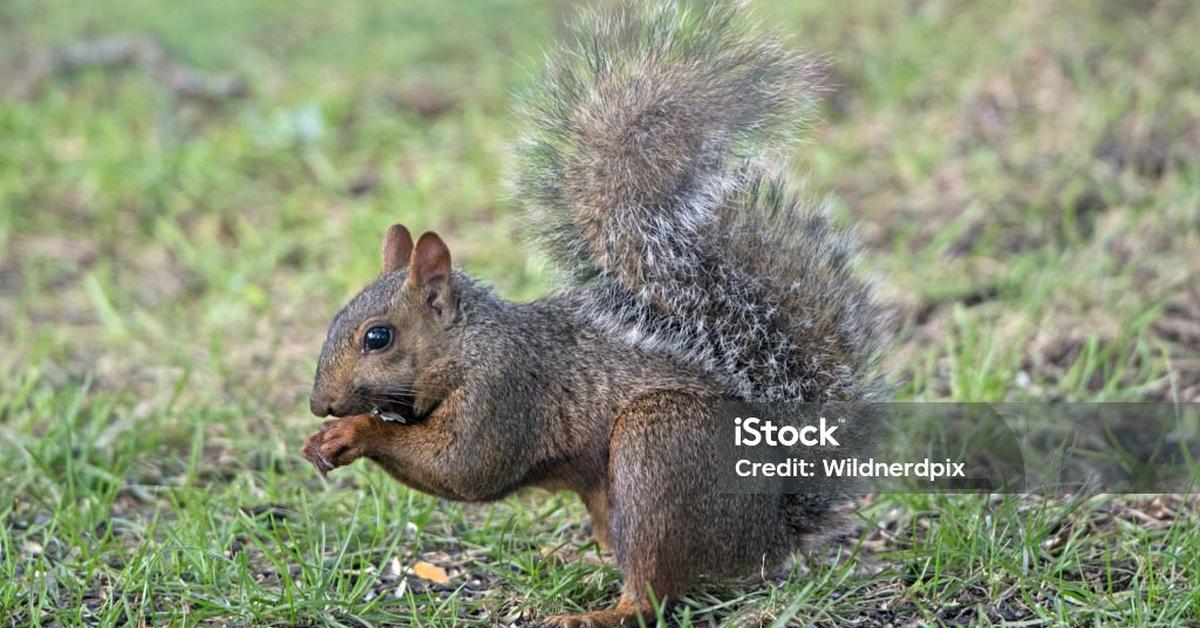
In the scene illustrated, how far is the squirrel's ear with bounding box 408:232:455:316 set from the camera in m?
2.69

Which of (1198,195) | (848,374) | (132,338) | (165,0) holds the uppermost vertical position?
(165,0)

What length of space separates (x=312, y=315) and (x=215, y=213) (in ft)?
3.19

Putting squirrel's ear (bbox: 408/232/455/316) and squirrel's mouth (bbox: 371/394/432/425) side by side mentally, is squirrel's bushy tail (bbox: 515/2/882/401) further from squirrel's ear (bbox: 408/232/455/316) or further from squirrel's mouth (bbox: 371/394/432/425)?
squirrel's mouth (bbox: 371/394/432/425)

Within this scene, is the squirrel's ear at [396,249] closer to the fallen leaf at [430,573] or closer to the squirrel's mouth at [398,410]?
the squirrel's mouth at [398,410]

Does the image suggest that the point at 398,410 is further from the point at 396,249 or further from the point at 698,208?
the point at 698,208

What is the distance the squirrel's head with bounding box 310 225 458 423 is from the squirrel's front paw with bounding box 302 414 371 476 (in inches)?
1.1

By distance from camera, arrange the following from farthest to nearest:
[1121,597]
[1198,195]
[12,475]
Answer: [1198,195]
[12,475]
[1121,597]

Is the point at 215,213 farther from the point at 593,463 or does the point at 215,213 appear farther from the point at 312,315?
the point at 593,463

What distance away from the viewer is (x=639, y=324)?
2.68 meters

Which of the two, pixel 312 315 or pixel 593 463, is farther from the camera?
pixel 312 315

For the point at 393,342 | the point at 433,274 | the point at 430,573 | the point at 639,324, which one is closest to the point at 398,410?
the point at 393,342

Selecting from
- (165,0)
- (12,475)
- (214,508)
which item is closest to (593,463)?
(214,508)

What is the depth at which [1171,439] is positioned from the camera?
3.37 meters

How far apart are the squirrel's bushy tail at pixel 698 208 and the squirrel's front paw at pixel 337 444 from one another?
1.57 feet
